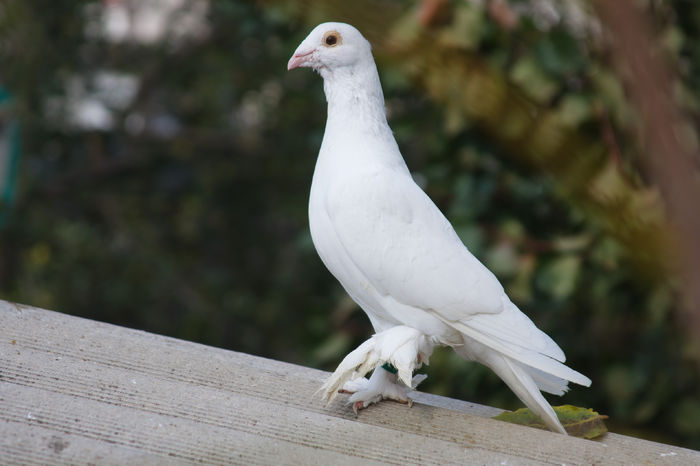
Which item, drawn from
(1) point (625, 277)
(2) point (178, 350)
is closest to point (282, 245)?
(1) point (625, 277)

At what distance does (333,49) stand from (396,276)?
0.70 metres

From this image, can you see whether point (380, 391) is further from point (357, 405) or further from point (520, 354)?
point (520, 354)

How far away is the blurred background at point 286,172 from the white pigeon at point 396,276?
305 millimetres

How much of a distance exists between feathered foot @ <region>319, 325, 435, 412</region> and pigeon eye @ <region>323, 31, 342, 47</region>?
0.85m

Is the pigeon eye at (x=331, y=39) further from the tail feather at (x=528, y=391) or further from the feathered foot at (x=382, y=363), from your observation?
the tail feather at (x=528, y=391)

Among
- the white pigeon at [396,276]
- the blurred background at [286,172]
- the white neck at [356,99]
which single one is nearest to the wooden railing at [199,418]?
the white pigeon at [396,276]

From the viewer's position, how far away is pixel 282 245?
6.57m

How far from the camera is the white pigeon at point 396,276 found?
2.11 metres

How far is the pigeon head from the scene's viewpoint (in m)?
2.30

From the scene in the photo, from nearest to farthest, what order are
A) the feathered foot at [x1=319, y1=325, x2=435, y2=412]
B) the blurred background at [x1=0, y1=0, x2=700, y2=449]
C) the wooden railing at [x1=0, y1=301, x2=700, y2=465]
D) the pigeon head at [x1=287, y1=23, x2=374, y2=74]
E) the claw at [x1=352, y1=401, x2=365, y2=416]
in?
1. the wooden railing at [x1=0, y1=301, x2=700, y2=465]
2. the feathered foot at [x1=319, y1=325, x2=435, y2=412]
3. the claw at [x1=352, y1=401, x2=365, y2=416]
4. the pigeon head at [x1=287, y1=23, x2=374, y2=74]
5. the blurred background at [x1=0, y1=0, x2=700, y2=449]

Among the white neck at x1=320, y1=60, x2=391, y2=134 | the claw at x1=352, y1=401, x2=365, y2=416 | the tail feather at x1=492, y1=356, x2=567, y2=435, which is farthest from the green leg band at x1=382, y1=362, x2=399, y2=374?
the white neck at x1=320, y1=60, x2=391, y2=134

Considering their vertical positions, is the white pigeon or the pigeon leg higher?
the white pigeon

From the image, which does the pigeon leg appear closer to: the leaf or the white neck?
the leaf

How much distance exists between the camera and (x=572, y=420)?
229 centimetres
